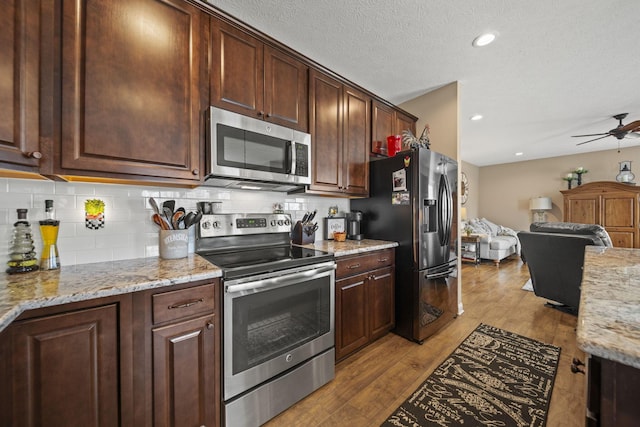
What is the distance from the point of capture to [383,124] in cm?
281

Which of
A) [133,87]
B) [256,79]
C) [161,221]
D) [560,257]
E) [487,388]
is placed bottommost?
[487,388]

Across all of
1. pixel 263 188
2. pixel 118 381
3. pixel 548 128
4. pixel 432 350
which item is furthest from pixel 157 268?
pixel 548 128

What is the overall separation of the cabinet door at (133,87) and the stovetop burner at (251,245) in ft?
1.55

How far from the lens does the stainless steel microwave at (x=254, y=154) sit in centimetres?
157

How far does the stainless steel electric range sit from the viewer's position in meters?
1.33

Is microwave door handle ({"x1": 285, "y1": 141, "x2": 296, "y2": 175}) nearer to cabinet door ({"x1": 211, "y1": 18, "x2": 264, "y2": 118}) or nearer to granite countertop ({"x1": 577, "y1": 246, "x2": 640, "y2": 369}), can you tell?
cabinet door ({"x1": 211, "y1": 18, "x2": 264, "y2": 118})

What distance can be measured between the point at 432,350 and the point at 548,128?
4.47 meters

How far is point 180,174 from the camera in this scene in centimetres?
148

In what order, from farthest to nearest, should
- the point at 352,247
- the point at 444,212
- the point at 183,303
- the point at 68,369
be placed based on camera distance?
the point at 444,212, the point at 352,247, the point at 183,303, the point at 68,369

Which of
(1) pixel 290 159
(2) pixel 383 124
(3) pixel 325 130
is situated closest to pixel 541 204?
(2) pixel 383 124

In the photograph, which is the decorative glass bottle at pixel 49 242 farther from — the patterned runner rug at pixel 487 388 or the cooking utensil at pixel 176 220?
the patterned runner rug at pixel 487 388

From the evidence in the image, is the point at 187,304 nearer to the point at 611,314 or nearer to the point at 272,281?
the point at 272,281

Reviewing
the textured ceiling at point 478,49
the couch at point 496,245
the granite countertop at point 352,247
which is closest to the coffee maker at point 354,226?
the granite countertop at point 352,247

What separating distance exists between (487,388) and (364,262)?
3.80ft
